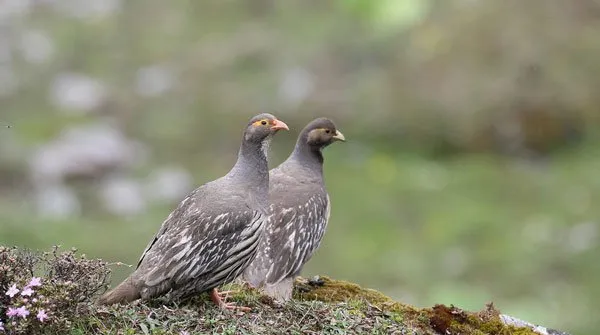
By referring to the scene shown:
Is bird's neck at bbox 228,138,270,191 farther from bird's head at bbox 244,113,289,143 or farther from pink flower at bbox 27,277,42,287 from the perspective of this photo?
pink flower at bbox 27,277,42,287

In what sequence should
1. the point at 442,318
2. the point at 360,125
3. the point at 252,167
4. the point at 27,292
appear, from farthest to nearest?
the point at 360,125, the point at 252,167, the point at 442,318, the point at 27,292

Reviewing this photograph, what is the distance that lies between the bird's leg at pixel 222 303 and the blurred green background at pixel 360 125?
9161mm

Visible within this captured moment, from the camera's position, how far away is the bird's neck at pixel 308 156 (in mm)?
12477

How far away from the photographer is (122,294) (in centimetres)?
900

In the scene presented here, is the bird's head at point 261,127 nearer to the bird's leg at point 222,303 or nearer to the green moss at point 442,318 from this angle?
the bird's leg at point 222,303

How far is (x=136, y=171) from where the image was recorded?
74.5 feet

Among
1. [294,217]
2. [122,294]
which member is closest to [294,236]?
[294,217]

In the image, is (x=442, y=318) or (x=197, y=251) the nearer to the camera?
(x=197, y=251)

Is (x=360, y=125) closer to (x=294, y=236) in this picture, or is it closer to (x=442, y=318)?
(x=294, y=236)

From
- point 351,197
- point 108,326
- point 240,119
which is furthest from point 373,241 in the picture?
point 108,326

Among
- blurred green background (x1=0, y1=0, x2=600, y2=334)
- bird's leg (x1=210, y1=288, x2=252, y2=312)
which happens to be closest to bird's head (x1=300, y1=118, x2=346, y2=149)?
bird's leg (x1=210, y1=288, x2=252, y2=312)

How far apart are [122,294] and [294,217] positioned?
2.93 m

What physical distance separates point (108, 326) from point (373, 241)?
1202 cm

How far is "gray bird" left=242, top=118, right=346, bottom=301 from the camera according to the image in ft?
35.6
